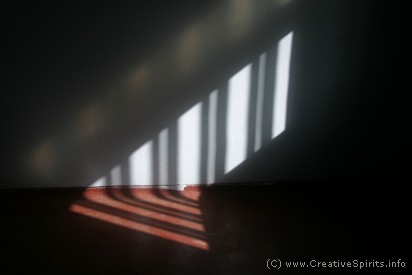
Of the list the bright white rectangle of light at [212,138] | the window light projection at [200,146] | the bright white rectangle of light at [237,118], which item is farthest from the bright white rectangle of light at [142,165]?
the bright white rectangle of light at [237,118]

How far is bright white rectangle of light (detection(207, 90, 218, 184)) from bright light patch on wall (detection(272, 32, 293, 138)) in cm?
36

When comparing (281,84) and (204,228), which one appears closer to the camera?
(204,228)

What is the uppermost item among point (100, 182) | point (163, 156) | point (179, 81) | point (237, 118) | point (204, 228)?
point (179, 81)

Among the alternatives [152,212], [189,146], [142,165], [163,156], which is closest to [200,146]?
[189,146]

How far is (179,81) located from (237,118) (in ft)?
1.36

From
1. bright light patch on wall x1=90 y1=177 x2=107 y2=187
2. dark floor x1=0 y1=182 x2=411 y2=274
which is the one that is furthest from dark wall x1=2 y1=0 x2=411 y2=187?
dark floor x1=0 y1=182 x2=411 y2=274

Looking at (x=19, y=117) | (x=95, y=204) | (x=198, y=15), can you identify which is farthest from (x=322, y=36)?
(x=19, y=117)

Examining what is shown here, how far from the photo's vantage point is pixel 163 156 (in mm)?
2158

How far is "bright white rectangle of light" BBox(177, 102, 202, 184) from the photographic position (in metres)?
2.09

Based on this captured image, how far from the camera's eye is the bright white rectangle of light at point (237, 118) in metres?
2.04

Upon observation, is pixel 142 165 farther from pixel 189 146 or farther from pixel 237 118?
pixel 237 118

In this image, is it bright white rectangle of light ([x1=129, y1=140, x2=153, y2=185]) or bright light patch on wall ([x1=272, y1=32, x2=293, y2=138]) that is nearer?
bright light patch on wall ([x1=272, y1=32, x2=293, y2=138])

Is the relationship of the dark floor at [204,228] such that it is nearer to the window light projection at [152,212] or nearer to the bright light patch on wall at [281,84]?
the window light projection at [152,212]

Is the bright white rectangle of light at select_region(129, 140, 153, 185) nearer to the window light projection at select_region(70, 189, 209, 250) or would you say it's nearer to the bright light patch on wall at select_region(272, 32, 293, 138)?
the window light projection at select_region(70, 189, 209, 250)
